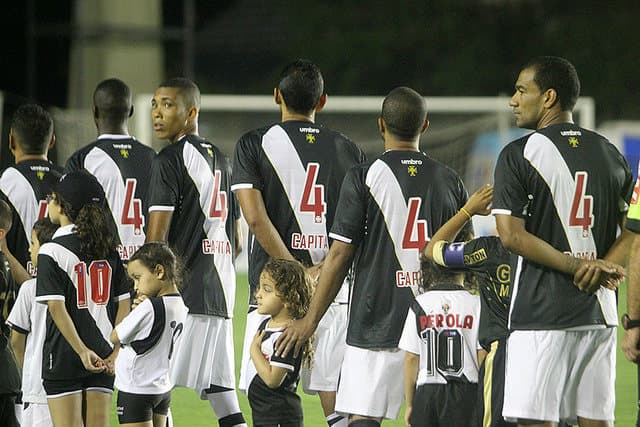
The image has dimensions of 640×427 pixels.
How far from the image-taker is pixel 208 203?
21.8 ft

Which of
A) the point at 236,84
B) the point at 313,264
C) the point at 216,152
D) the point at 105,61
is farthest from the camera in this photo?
the point at 236,84

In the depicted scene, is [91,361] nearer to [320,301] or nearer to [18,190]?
[320,301]

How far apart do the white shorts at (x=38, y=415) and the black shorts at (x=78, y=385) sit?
0.22 metres

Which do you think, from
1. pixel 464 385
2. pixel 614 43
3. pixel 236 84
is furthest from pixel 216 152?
pixel 236 84

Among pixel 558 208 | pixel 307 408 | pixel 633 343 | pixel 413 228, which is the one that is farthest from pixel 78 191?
pixel 307 408

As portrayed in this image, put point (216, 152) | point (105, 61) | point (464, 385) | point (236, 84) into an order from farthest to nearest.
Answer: point (236, 84)
point (105, 61)
point (216, 152)
point (464, 385)

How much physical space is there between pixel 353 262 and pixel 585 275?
118 centimetres

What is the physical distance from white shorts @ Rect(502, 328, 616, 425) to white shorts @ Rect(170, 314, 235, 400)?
1908 millimetres

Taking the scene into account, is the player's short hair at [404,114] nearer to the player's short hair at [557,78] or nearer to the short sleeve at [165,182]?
the player's short hair at [557,78]

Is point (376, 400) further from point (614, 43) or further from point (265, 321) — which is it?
point (614, 43)

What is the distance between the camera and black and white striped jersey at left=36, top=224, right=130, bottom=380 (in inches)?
227

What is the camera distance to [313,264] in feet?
20.5

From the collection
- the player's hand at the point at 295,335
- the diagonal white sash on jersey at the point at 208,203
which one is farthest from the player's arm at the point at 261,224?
the player's hand at the point at 295,335

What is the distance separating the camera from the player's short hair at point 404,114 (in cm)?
570
